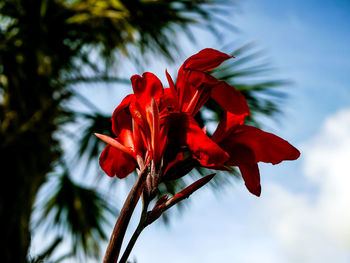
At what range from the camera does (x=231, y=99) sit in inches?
10.4

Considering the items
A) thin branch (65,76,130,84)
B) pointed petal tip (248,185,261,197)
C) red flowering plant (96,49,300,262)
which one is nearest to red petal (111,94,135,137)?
red flowering plant (96,49,300,262)

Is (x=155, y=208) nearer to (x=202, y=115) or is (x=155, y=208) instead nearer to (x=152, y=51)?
(x=202, y=115)

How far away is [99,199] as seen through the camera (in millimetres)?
1887

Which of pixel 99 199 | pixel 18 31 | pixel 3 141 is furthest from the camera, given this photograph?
pixel 99 199

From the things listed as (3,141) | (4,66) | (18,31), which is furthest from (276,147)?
(18,31)

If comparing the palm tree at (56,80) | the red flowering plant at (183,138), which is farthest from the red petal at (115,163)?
the palm tree at (56,80)

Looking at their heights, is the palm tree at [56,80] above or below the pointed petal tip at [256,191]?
below

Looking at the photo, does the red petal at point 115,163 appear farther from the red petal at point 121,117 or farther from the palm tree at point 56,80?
the palm tree at point 56,80

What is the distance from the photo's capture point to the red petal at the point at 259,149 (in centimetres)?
26

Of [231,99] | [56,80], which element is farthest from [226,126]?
[56,80]

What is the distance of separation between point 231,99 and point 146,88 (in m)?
0.07

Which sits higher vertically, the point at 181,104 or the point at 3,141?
the point at 181,104

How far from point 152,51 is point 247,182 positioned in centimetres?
178

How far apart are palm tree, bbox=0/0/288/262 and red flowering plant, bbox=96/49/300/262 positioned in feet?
3.88
